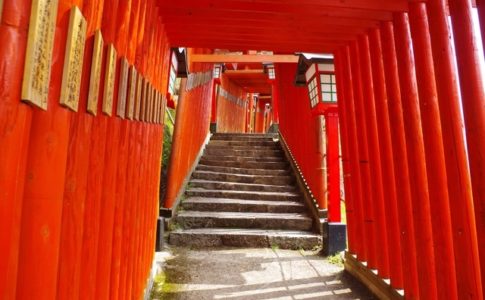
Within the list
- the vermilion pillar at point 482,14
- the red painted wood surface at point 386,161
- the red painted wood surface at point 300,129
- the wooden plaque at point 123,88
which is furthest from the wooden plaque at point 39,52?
the red painted wood surface at point 300,129

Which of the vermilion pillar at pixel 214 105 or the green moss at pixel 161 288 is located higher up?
the vermilion pillar at pixel 214 105

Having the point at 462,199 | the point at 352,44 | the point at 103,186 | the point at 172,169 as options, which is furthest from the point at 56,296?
the point at 172,169

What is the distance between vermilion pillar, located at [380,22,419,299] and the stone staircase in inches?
95.1

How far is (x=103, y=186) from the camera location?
166cm

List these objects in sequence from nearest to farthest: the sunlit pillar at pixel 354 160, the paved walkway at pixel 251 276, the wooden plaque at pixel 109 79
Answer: the wooden plaque at pixel 109 79 < the paved walkway at pixel 251 276 < the sunlit pillar at pixel 354 160

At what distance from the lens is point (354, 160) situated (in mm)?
3986

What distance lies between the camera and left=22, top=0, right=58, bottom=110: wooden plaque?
84 cm

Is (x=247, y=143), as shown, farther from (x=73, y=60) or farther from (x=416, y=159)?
(x=73, y=60)

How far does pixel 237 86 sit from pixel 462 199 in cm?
1448

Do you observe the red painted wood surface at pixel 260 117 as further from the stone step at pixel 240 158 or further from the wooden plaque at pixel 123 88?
the wooden plaque at pixel 123 88

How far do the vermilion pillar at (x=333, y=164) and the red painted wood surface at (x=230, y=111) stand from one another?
805 centimetres

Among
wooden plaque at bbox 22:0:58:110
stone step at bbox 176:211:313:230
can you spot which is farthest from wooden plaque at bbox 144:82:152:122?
stone step at bbox 176:211:313:230

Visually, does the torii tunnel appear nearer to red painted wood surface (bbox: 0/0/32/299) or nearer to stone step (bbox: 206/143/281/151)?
red painted wood surface (bbox: 0/0/32/299)

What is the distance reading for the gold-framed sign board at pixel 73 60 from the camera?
106 centimetres
